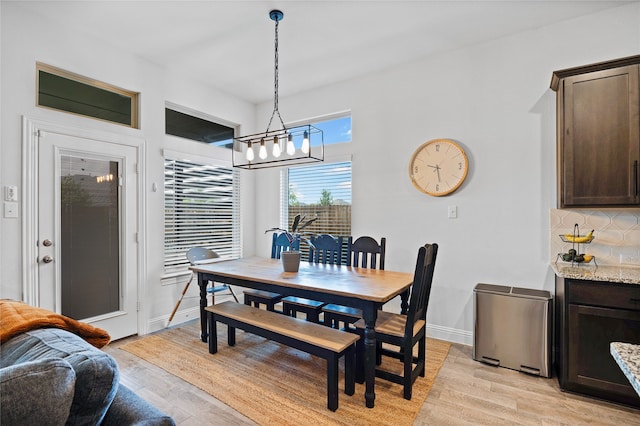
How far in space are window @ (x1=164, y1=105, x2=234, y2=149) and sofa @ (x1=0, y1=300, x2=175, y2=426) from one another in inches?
122

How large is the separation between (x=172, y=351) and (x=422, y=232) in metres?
2.76

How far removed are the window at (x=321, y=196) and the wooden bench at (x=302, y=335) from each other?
1619mm

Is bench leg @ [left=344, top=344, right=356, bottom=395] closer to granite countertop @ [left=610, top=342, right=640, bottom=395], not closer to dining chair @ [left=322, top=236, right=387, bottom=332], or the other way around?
dining chair @ [left=322, top=236, right=387, bottom=332]

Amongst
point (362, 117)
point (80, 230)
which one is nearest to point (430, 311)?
point (362, 117)

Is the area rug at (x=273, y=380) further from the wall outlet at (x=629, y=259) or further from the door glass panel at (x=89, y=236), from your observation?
the wall outlet at (x=629, y=259)

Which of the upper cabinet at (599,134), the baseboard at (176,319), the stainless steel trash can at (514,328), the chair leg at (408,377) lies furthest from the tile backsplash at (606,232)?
the baseboard at (176,319)

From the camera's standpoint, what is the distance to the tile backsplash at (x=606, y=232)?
99.9 inches

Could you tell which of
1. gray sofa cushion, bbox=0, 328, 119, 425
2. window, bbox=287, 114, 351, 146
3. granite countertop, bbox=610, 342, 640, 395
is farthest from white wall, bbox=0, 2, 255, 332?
granite countertop, bbox=610, 342, 640, 395

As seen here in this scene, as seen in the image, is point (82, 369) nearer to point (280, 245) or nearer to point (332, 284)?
point (332, 284)

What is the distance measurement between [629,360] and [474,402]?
170cm

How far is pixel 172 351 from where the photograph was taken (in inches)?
119

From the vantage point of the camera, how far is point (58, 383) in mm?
790

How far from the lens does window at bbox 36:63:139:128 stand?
283 centimetres

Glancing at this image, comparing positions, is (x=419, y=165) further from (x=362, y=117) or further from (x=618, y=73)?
(x=618, y=73)
